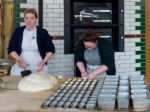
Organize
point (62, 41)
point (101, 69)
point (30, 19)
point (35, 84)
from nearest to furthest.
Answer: point (35, 84) → point (101, 69) → point (30, 19) → point (62, 41)

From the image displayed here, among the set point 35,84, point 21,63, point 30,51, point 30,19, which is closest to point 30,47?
point 30,51

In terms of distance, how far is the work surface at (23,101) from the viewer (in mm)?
2273

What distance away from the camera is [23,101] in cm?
252

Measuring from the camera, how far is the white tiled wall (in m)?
5.30

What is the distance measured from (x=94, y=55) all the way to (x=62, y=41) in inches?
42.9

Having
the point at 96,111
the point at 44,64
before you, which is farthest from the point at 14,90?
the point at 44,64

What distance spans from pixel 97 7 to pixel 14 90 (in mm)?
2778

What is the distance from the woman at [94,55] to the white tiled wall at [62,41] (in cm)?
96

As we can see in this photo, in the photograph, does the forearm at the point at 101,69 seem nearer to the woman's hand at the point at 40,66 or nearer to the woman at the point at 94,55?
the woman at the point at 94,55

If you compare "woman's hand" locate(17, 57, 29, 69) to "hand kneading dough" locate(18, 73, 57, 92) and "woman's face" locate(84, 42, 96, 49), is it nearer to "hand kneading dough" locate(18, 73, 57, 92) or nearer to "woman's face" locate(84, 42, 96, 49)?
"woman's face" locate(84, 42, 96, 49)

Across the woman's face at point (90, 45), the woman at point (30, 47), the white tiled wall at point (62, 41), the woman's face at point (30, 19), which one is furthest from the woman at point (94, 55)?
the white tiled wall at point (62, 41)

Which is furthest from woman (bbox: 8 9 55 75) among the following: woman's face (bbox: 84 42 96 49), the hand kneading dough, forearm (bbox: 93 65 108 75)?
the hand kneading dough

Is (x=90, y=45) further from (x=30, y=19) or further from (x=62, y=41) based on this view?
(x=62, y=41)

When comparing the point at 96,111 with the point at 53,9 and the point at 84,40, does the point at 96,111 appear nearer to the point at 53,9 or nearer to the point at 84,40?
the point at 84,40
